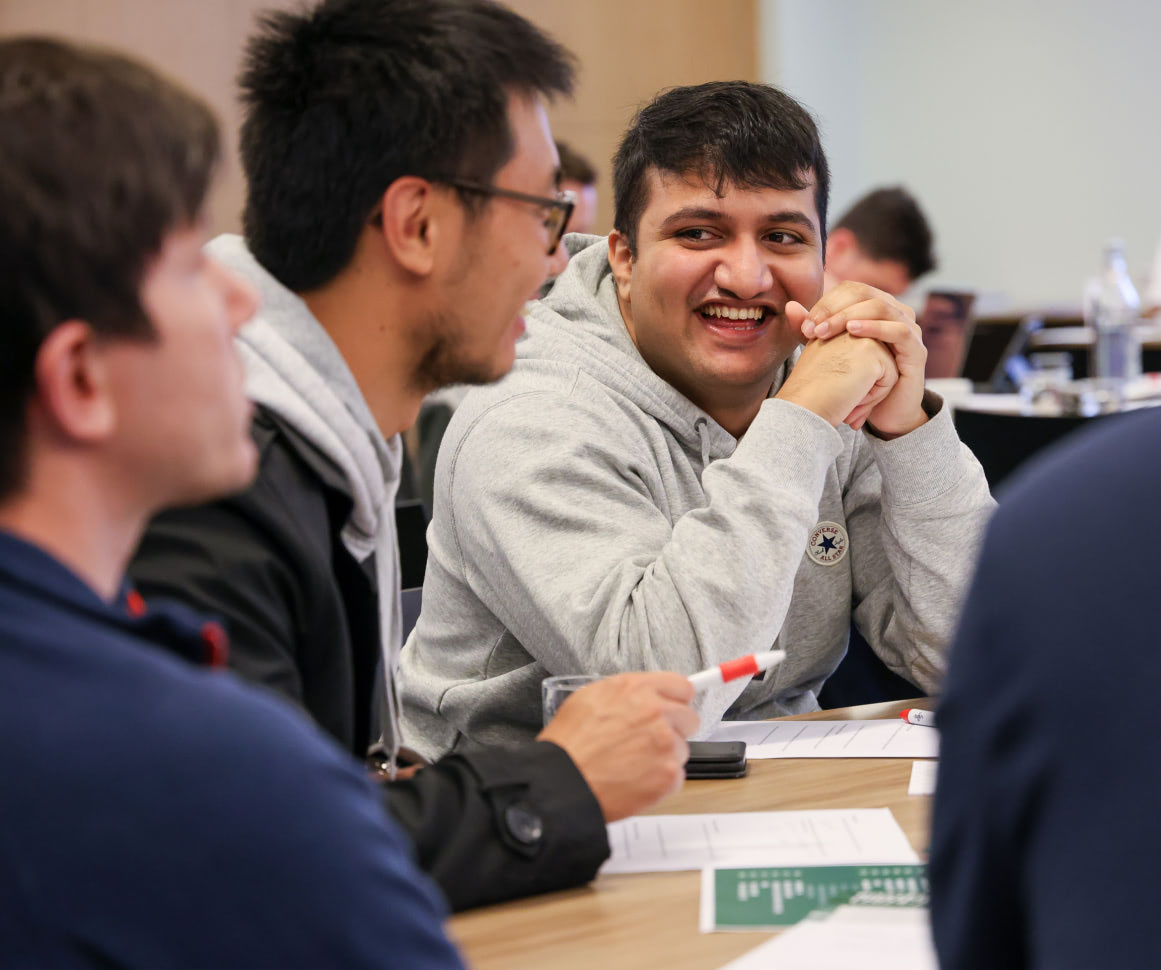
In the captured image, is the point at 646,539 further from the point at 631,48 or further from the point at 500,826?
the point at 631,48

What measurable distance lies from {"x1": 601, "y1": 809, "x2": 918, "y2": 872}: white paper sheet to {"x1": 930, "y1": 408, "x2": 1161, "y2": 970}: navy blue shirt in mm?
602

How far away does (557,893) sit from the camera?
1126 millimetres

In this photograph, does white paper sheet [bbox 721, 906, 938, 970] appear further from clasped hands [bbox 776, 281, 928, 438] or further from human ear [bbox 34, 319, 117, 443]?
clasped hands [bbox 776, 281, 928, 438]

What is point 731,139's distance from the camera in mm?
1854

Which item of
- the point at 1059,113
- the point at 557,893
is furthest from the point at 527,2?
the point at 557,893

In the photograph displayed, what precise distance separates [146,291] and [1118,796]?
517mm

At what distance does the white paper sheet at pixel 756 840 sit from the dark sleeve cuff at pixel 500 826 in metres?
0.07

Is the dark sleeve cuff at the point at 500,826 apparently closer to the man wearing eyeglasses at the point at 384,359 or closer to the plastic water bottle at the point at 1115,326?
the man wearing eyeglasses at the point at 384,359

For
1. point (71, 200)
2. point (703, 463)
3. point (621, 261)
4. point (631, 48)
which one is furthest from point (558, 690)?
point (631, 48)

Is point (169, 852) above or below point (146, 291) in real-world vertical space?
below

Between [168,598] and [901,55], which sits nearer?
[168,598]

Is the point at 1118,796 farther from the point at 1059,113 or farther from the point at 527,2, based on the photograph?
the point at 1059,113

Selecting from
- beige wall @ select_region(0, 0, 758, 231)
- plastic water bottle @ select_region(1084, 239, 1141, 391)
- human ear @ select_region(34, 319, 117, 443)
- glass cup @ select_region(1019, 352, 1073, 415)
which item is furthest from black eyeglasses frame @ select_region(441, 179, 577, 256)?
beige wall @ select_region(0, 0, 758, 231)

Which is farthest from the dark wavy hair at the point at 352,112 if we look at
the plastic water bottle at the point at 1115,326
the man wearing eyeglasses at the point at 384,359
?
the plastic water bottle at the point at 1115,326
